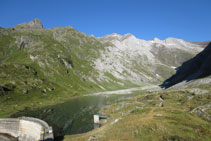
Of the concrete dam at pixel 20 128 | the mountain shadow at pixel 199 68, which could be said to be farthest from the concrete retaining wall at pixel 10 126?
the mountain shadow at pixel 199 68

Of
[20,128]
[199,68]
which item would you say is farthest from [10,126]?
[199,68]

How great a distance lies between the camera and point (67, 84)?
19838 cm

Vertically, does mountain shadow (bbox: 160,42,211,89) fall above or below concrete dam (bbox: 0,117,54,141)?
above

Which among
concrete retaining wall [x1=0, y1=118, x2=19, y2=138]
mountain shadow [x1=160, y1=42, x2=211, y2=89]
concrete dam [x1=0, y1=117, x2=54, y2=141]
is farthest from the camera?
mountain shadow [x1=160, y1=42, x2=211, y2=89]

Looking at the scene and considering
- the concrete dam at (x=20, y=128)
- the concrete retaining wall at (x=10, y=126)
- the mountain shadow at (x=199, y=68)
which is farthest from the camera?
the mountain shadow at (x=199, y=68)

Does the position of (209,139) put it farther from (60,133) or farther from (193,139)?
(60,133)

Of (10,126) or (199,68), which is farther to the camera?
(199,68)

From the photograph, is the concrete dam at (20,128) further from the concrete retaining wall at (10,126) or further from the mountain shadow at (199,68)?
the mountain shadow at (199,68)

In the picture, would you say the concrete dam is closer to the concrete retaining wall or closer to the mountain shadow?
the concrete retaining wall

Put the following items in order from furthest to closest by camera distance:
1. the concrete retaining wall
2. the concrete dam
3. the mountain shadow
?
the mountain shadow < the concrete retaining wall < the concrete dam

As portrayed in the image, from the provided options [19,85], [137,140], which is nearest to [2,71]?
[19,85]

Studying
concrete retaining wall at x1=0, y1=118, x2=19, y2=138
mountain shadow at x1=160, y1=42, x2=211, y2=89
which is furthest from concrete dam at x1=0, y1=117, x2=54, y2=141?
mountain shadow at x1=160, y1=42, x2=211, y2=89

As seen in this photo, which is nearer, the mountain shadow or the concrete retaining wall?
the concrete retaining wall

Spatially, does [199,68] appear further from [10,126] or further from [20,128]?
[10,126]
